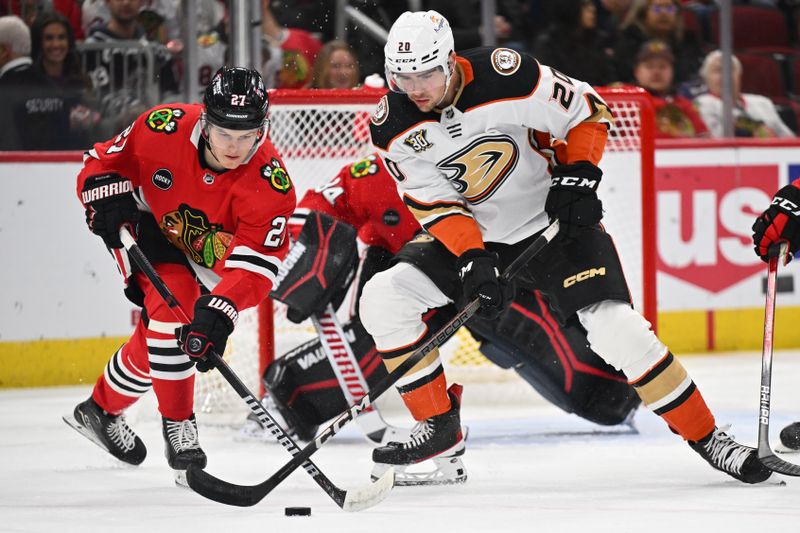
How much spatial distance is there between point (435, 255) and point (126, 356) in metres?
0.81

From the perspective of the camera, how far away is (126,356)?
3336 millimetres

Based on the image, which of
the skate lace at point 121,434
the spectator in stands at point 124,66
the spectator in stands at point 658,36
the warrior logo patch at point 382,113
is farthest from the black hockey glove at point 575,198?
the spectator in stands at point 658,36

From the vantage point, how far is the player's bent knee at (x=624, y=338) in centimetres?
305

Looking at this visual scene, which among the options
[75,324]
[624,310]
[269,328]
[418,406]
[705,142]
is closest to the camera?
[624,310]

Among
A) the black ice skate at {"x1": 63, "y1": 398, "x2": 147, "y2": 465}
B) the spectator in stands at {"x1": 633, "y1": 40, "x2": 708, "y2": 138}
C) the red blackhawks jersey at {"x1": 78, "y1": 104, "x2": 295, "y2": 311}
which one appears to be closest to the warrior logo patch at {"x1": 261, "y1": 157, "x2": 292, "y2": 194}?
the red blackhawks jersey at {"x1": 78, "y1": 104, "x2": 295, "y2": 311}

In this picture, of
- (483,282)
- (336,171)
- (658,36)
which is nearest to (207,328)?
(483,282)

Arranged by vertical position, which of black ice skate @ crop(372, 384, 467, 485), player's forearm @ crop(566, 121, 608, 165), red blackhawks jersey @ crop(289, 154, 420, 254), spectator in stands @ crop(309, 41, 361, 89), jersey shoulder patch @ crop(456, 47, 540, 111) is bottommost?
black ice skate @ crop(372, 384, 467, 485)

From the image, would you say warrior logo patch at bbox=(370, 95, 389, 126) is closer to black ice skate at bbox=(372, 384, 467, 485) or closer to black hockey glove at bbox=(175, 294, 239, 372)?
black hockey glove at bbox=(175, 294, 239, 372)

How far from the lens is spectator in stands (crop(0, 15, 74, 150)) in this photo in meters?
4.72

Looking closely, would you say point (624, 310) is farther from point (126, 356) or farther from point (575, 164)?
point (126, 356)

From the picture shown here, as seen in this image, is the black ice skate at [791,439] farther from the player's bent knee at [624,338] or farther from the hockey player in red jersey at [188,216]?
the hockey player in red jersey at [188,216]

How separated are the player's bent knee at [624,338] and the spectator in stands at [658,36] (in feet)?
8.67

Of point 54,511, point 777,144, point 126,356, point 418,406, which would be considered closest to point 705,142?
point 777,144

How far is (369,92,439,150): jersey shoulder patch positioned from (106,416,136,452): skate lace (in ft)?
3.26
